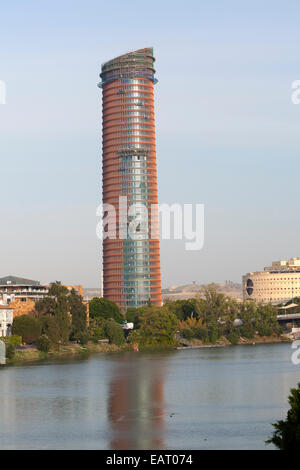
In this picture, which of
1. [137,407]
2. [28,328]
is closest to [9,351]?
[28,328]

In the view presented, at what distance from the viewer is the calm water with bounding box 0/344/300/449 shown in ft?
207

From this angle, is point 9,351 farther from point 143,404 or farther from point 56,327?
point 143,404

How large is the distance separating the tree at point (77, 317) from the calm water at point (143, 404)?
147 feet

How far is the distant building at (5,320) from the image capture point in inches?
7416

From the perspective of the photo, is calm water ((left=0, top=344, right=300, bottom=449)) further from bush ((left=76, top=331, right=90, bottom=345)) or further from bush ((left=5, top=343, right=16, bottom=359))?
bush ((left=76, top=331, right=90, bottom=345))

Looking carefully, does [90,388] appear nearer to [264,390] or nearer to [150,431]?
[264,390]

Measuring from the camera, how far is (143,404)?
3413 inches

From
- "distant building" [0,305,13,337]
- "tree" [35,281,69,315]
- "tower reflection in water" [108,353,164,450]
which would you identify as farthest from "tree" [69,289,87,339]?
"tower reflection in water" [108,353,164,450]

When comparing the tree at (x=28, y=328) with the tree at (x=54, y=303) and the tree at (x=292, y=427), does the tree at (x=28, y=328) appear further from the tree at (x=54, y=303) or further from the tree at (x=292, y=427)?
the tree at (x=292, y=427)

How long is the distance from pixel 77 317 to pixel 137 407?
360ft

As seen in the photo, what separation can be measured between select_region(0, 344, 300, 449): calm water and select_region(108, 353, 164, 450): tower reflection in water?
81 millimetres

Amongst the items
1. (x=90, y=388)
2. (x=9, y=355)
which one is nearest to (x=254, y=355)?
(x=9, y=355)

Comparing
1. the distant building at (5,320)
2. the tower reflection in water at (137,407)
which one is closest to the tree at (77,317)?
the distant building at (5,320)
